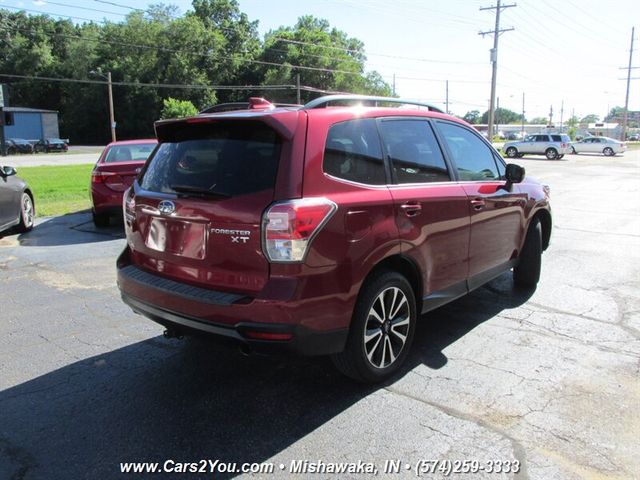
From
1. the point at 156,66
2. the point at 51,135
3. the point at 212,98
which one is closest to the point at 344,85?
the point at 212,98

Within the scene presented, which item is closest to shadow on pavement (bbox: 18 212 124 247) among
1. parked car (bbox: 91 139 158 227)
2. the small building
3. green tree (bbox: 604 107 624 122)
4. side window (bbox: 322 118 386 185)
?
parked car (bbox: 91 139 158 227)

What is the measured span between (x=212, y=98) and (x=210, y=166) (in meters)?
74.0

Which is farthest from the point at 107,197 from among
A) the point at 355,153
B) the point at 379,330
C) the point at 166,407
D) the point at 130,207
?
the point at 379,330

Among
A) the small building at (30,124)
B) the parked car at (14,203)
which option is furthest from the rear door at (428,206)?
the small building at (30,124)

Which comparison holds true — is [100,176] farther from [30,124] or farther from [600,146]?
[30,124]

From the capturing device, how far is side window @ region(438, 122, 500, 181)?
4465 millimetres

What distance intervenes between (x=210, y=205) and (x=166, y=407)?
128cm

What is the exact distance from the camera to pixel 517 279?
235 inches

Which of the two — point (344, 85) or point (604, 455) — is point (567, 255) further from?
point (344, 85)

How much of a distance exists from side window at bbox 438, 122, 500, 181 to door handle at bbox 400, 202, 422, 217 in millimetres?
887

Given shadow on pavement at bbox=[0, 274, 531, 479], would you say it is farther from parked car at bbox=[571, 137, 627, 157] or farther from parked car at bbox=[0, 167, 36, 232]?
parked car at bbox=[571, 137, 627, 157]

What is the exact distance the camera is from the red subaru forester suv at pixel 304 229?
3.01 meters

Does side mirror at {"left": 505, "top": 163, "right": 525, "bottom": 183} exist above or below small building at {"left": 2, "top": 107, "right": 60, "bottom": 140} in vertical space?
below

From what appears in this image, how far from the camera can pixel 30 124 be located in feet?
225
